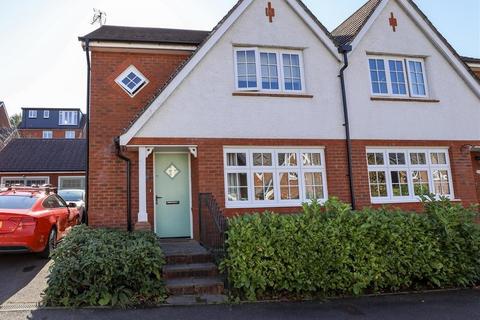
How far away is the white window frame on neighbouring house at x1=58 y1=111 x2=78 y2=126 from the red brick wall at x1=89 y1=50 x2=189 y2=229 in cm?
4228

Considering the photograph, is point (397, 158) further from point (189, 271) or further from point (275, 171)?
point (189, 271)

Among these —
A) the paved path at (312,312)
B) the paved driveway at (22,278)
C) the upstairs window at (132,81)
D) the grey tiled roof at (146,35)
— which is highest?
the grey tiled roof at (146,35)

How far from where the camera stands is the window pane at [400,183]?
9.62 metres

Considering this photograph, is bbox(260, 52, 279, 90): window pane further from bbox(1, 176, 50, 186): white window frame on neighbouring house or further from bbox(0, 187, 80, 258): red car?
bbox(1, 176, 50, 186): white window frame on neighbouring house

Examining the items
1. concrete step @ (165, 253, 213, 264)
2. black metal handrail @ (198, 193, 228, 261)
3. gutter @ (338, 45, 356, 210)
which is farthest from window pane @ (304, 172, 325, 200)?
concrete step @ (165, 253, 213, 264)

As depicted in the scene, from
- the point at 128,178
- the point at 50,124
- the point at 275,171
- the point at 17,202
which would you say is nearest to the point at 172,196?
the point at 128,178

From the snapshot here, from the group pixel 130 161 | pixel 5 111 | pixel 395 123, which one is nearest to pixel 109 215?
pixel 130 161

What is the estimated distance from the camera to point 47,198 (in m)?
8.67

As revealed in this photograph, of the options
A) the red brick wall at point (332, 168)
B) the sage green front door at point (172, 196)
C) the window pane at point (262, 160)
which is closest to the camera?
the red brick wall at point (332, 168)

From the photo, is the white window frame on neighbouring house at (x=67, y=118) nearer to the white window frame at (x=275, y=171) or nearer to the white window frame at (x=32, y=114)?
the white window frame at (x=32, y=114)

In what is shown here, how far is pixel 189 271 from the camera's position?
629 centimetres

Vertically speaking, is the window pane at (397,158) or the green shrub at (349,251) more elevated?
the window pane at (397,158)

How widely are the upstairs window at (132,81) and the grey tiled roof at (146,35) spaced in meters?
0.82

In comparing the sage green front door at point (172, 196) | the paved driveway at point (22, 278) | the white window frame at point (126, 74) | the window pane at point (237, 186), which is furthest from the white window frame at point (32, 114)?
the window pane at point (237, 186)
